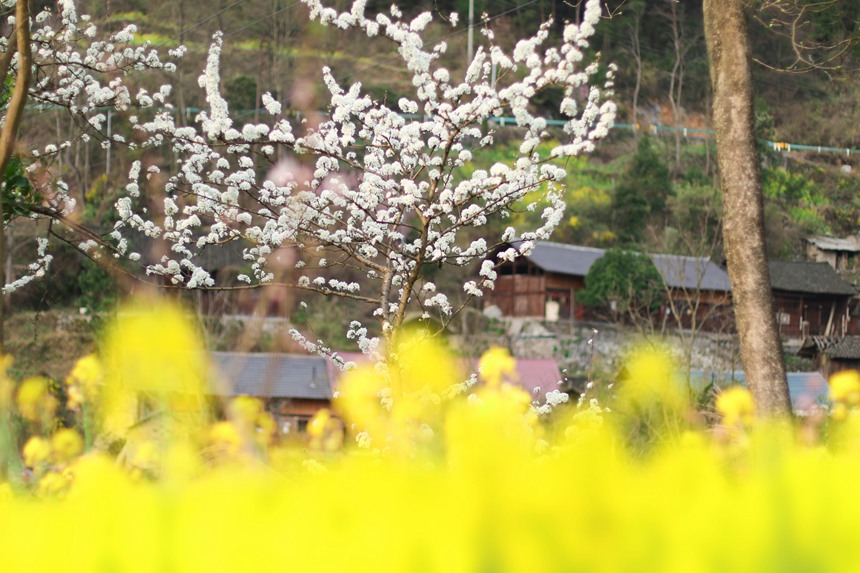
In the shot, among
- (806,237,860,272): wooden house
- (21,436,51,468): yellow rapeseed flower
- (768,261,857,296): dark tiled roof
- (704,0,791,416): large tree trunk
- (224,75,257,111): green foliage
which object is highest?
(224,75,257,111): green foliage

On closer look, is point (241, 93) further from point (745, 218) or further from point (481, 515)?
point (481, 515)

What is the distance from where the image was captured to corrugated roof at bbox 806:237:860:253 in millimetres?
41344

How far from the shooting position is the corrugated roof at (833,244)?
136 ft

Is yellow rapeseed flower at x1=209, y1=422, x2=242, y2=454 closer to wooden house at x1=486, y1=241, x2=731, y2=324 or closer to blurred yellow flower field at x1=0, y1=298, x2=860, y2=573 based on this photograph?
blurred yellow flower field at x1=0, y1=298, x2=860, y2=573

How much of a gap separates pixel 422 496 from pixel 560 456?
8 cm

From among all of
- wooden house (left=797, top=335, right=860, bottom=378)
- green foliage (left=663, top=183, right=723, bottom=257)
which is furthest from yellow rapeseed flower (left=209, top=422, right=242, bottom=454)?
green foliage (left=663, top=183, right=723, bottom=257)

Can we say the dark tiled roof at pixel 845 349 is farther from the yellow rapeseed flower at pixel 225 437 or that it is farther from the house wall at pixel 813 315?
the yellow rapeseed flower at pixel 225 437

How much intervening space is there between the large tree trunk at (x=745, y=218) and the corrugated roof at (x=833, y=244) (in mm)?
38383

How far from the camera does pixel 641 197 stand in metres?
36.9

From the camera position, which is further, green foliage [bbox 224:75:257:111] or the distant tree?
the distant tree

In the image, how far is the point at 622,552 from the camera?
55cm

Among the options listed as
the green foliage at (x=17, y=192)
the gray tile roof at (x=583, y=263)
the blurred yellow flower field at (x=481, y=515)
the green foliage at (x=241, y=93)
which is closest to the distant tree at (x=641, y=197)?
the gray tile roof at (x=583, y=263)

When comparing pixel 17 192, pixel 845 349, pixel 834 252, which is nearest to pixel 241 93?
pixel 845 349

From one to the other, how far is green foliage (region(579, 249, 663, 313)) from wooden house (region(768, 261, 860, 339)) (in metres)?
8.14
